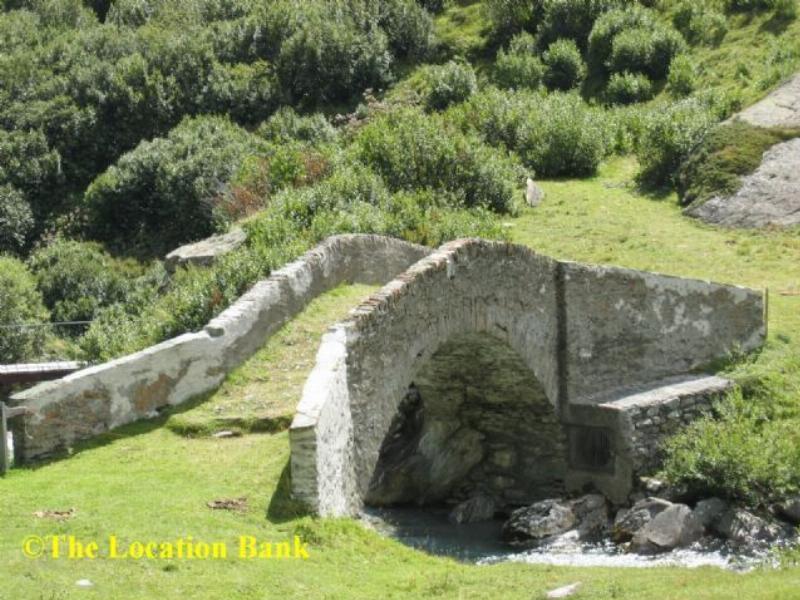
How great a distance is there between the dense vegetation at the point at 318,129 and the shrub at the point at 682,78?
2.9 inches

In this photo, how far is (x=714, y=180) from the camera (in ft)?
121

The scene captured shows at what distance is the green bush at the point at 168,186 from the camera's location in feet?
145

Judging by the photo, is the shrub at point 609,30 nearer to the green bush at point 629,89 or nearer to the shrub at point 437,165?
the green bush at point 629,89

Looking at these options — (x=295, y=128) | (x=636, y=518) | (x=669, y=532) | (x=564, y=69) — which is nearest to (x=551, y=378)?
(x=636, y=518)

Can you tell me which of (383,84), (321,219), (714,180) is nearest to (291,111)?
(383,84)

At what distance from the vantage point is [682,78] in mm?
45219

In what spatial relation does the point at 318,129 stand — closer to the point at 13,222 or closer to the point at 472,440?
the point at 13,222

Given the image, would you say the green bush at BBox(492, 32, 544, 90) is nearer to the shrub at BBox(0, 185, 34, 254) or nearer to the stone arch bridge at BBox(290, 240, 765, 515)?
the shrub at BBox(0, 185, 34, 254)

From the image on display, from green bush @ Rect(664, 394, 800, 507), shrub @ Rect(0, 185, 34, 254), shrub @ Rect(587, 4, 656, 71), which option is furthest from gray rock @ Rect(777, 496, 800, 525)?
shrub @ Rect(0, 185, 34, 254)

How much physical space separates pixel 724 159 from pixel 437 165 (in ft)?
26.2

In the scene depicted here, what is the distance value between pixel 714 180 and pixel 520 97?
30.5 ft

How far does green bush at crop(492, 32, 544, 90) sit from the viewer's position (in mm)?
49781

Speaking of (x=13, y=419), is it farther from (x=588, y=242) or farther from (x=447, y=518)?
(x=588, y=242)

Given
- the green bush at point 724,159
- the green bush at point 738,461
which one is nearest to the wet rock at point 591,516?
the green bush at point 738,461
